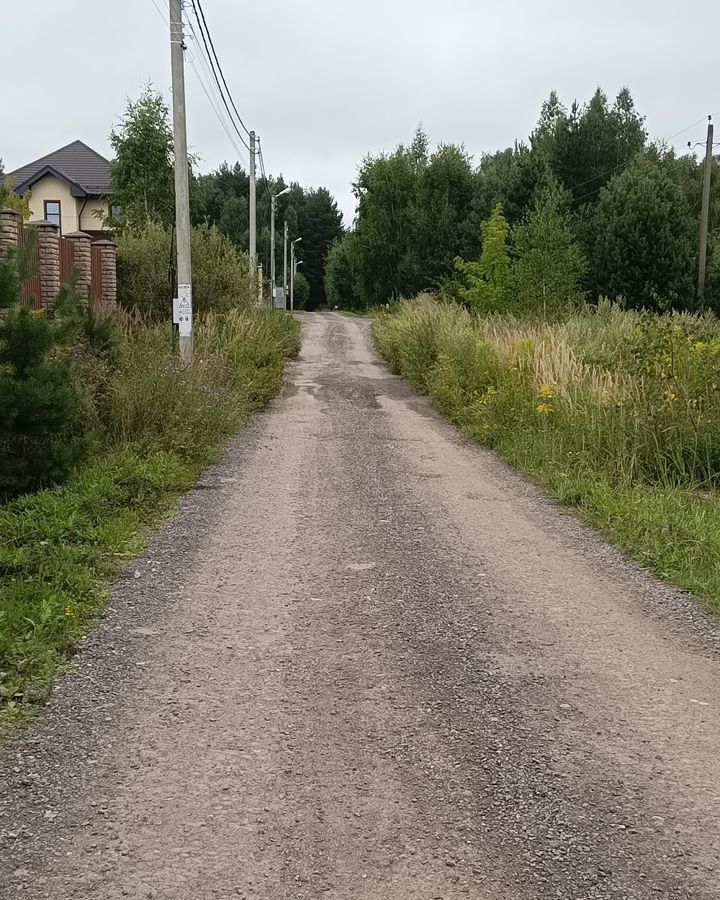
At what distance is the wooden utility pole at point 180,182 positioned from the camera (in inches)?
542

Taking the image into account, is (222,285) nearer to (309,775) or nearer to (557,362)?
(557,362)

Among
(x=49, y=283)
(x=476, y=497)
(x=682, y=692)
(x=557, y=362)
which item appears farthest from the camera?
(x=49, y=283)

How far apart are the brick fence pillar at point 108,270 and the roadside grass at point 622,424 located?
718 cm

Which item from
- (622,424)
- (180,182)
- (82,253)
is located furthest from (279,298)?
(622,424)

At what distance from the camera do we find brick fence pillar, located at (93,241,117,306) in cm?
1714

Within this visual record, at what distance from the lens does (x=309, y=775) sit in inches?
131

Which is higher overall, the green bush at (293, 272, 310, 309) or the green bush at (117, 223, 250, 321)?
the green bush at (293, 272, 310, 309)

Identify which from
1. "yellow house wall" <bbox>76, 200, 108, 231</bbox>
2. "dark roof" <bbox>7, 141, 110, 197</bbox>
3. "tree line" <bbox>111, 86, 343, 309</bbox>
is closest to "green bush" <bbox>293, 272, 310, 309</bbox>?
"tree line" <bbox>111, 86, 343, 309</bbox>

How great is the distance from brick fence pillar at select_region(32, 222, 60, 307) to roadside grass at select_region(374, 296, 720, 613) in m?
6.91

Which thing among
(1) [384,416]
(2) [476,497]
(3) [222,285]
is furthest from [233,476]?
(3) [222,285]

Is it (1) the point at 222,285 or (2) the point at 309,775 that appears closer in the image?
(2) the point at 309,775

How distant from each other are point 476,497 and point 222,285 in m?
12.5

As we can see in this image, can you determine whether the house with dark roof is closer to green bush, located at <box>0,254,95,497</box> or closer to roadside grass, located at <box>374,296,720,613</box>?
roadside grass, located at <box>374,296,720,613</box>

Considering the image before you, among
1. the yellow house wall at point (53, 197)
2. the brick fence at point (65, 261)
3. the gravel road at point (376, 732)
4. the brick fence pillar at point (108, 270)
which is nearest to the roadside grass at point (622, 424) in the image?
the gravel road at point (376, 732)
